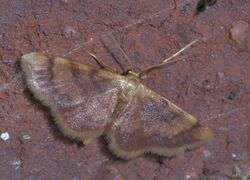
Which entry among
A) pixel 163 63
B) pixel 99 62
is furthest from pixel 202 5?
pixel 99 62

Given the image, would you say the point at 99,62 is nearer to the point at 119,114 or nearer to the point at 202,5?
the point at 119,114

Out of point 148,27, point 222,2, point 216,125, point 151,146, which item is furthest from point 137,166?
point 222,2

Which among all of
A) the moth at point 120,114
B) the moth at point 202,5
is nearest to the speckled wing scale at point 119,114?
the moth at point 120,114

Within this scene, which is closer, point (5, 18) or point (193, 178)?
point (5, 18)

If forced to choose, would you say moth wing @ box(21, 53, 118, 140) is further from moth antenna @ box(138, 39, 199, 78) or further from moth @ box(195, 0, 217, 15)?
moth @ box(195, 0, 217, 15)

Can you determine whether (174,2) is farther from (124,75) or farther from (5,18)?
(5,18)

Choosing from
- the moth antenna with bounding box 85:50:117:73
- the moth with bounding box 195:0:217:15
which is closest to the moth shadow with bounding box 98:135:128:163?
the moth antenna with bounding box 85:50:117:73
